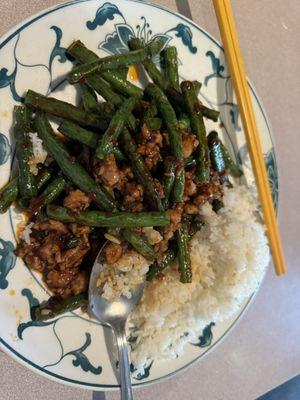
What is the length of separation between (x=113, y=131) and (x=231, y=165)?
93cm

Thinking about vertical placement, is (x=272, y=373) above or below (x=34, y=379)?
below

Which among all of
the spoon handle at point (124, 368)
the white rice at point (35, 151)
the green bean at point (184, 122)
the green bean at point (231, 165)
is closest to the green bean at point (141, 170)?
the green bean at point (184, 122)

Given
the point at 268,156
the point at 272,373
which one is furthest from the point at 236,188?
the point at 272,373

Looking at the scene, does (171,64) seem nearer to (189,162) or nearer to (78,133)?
(189,162)

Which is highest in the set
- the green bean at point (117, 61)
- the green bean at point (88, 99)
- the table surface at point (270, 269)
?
the green bean at point (117, 61)

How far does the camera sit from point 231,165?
8.30 feet

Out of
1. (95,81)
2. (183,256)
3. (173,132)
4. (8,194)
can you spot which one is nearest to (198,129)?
(173,132)

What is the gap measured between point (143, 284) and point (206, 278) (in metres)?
0.40

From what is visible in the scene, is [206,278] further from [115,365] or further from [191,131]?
[191,131]

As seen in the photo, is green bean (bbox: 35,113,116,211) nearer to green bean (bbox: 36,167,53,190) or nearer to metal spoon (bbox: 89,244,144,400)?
green bean (bbox: 36,167,53,190)

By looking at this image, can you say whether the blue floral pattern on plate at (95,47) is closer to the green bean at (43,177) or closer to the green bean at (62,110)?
the green bean at (62,110)

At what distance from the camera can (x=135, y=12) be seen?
2.18m

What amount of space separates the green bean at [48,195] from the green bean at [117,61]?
0.51 metres

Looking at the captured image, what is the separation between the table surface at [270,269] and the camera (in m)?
2.79
